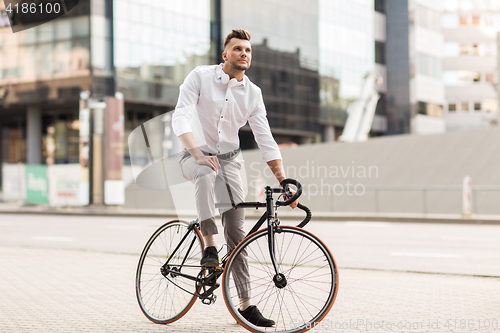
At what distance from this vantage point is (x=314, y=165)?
30188 millimetres

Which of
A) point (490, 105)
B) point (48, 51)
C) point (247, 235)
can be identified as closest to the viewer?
point (247, 235)

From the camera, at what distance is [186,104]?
4398 mm

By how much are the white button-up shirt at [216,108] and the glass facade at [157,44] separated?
121ft

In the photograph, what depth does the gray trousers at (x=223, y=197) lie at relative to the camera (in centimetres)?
434

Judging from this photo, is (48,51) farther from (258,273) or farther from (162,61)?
(258,273)

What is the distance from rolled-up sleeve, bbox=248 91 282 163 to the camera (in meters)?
4.51

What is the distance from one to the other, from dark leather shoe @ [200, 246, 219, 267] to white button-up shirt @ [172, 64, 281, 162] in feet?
2.20

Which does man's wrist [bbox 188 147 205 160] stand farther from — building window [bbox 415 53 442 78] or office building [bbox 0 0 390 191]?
building window [bbox 415 53 442 78]

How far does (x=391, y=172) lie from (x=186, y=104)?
22.9 m

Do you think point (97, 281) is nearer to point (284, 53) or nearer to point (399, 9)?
point (284, 53)

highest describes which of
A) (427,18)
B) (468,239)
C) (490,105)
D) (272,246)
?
(427,18)

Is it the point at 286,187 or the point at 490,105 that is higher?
the point at 490,105

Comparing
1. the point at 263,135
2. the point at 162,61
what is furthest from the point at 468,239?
the point at 162,61

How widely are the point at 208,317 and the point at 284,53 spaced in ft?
153
